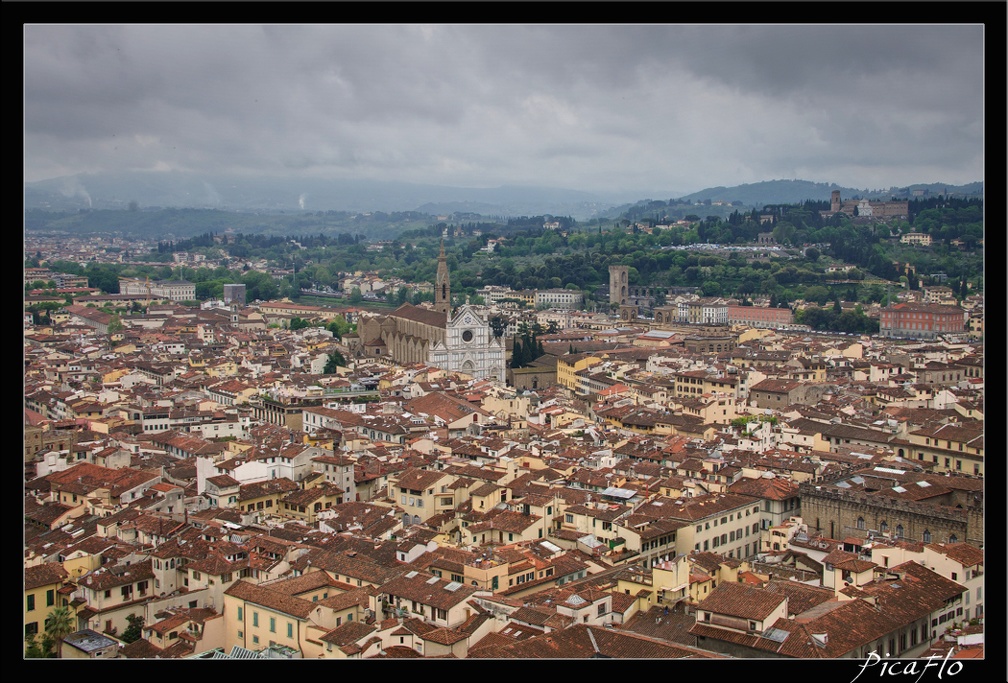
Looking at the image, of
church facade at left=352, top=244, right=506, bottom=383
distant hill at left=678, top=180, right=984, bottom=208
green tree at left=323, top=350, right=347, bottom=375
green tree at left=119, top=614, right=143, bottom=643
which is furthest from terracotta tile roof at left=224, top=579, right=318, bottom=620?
distant hill at left=678, top=180, right=984, bottom=208

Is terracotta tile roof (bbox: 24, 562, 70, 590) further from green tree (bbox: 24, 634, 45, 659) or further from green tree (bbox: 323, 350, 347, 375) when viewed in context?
green tree (bbox: 323, 350, 347, 375)

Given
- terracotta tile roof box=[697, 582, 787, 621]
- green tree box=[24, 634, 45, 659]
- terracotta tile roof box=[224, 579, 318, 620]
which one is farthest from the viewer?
terracotta tile roof box=[224, 579, 318, 620]

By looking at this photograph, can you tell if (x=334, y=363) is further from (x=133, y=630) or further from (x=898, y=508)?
(x=133, y=630)

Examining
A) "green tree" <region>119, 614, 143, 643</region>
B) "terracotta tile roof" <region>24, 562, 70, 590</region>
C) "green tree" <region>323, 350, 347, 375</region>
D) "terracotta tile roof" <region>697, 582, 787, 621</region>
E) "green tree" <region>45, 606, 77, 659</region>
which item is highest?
"terracotta tile roof" <region>697, 582, 787, 621</region>

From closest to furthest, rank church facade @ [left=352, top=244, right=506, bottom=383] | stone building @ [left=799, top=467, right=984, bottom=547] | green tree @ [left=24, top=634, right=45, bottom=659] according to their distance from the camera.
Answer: green tree @ [left=24, top=634, right=45, bottom=659] → stone building @ [left=799, top=467, right=984, bottom=547] → church facade @ [left=352, top=244, right=506, bottom=383]

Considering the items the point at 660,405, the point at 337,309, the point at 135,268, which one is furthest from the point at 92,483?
the point at 135,268

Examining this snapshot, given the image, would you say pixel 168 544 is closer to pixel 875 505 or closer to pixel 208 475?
pixel 208 475

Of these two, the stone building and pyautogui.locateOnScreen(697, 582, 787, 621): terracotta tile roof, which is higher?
pyautogui.locateOnScreen(697, 582, 787, 621): terracotta tile roof

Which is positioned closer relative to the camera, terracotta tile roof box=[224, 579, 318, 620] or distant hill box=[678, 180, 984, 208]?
terracotta tile roof box=[224, 579, 318, 620]
